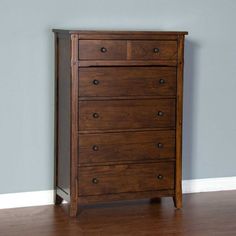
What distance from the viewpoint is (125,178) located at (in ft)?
13.9

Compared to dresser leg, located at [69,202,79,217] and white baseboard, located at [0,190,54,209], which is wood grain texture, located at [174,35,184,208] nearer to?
dresser leg, located at [69,202,79,217]

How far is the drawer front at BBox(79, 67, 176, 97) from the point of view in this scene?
4098 mm

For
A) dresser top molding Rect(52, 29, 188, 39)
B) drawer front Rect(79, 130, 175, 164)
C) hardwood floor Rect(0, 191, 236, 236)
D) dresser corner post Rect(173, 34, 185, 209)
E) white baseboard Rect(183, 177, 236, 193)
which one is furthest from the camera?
white baseboard Rect(183, 177, 236, 193)

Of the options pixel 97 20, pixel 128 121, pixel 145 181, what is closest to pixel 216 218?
pixel 145 181

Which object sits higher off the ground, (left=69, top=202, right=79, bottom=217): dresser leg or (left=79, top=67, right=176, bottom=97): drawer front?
(left=79, top=67, right=176, bottom=97): drawer front

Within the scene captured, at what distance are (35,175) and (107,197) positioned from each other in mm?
518

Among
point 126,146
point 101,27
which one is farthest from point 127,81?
point 101,27

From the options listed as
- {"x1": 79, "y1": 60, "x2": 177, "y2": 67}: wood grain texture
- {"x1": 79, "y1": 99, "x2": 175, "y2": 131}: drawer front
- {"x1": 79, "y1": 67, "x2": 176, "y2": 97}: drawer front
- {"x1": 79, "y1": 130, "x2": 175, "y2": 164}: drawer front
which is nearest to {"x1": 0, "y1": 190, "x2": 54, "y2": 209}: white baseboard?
{"x1": 79, "y1": 130, "x2": 175, "y2": 164}: drawer front

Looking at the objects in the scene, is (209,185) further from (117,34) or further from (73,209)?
(117,34)

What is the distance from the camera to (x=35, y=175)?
445 centimetres

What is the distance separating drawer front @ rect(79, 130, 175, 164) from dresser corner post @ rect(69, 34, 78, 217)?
4 cm

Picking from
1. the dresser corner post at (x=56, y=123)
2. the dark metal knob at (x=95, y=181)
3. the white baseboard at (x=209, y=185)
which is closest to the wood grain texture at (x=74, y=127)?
the dark metal knob at (x=95, y=181)

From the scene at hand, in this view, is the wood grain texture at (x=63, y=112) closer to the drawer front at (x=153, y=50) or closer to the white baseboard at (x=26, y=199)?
the white baseboard at (x=26, y=199)

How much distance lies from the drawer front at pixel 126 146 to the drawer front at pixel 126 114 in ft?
0.17
